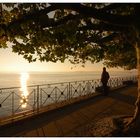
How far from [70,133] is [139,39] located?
148 inches

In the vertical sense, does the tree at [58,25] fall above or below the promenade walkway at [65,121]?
above

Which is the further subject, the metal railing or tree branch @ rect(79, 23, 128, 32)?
the metal railing

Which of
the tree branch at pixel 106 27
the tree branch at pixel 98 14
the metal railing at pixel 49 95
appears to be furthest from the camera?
the metal railing at pixel 49 95

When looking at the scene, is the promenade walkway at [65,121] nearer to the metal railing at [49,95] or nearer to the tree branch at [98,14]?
the metal railing at [49,95]

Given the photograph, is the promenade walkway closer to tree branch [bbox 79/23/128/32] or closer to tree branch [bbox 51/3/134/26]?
tree branch [bbox 79/23/128/32]

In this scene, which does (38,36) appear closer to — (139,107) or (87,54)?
(139,107)

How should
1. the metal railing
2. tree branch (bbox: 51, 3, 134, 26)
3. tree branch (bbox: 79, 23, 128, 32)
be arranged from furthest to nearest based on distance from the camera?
the metal railing → tree branch (bbox: 79, 23, 128, 32) → tree branch (bbox: 51, 3, 134, 26)

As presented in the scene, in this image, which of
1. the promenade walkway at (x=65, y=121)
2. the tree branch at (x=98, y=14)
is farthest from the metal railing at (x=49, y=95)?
the tree branch at (x=98, y=14)

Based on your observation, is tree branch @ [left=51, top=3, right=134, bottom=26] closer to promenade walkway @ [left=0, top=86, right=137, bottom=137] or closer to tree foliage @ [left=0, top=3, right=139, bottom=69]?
tree foliage @ [left=0, top=3, right=139, bottom=69]

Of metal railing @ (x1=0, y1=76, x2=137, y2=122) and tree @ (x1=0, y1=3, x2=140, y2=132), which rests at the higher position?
tree @ (x1=0, y1=3, x2=140, y2=132)

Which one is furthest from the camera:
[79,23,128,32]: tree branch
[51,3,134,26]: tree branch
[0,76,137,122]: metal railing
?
[0,76,137,122]: metal railing

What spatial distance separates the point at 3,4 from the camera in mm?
8758

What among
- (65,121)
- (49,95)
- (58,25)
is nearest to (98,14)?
(58,25)

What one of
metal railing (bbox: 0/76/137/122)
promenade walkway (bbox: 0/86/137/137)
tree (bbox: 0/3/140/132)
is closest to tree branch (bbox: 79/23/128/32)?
tree (bbox: 0/3/140/132)
